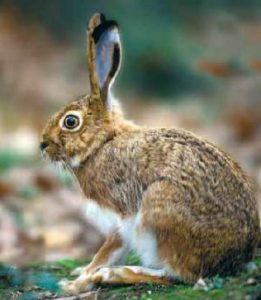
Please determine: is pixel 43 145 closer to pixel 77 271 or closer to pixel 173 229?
pixel 77 271

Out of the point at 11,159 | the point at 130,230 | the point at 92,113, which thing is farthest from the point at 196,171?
the point at 11,159

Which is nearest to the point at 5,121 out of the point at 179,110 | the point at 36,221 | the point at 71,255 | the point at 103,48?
the point at 179,110

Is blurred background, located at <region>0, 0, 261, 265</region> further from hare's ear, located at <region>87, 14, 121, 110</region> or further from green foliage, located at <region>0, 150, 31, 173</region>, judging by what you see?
hare's ear, located at <region>87, 14, 121, 110</region>

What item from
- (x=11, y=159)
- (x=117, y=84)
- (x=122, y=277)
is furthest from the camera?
(x=117, y=84)

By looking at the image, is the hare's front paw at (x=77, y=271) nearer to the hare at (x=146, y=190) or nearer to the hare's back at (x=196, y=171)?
the hare at (x=146, y=190)

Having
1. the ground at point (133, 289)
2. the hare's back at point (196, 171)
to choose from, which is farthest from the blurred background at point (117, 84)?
the hare's back at point (196, 171)

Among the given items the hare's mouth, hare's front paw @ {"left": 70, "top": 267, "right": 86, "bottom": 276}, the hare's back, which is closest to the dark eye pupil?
the hare's mouth

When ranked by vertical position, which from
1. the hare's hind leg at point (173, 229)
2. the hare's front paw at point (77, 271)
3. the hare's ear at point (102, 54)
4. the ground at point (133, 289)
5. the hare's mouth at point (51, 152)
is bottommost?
the ground at point (133, 289)
